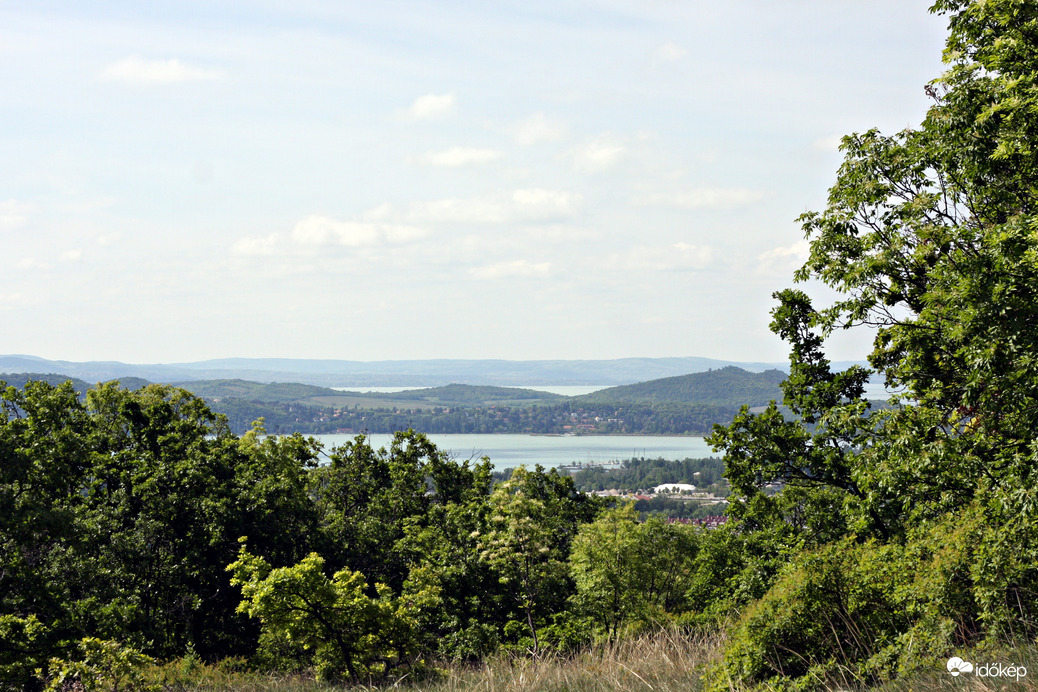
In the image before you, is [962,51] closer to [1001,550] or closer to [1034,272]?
[1034,272]

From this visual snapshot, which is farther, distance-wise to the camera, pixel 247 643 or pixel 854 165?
pixel 247 643

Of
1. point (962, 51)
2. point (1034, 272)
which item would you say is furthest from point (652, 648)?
point (962, 51)

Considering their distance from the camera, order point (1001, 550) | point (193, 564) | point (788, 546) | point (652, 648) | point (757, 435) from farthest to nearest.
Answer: point (193, 564) < point (788, 546) < point (757, 435) < point (652, 648) < point (1001, 550)

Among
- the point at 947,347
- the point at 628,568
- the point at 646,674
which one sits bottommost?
the point at 628,568

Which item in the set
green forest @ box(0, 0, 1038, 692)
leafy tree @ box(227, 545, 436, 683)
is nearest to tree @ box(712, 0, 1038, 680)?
green forest @ box(0, 0, 1038, 692)

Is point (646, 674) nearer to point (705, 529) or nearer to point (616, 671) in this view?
point (616, 671)

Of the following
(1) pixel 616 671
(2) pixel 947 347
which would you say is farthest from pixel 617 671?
(2) pixel 947 347

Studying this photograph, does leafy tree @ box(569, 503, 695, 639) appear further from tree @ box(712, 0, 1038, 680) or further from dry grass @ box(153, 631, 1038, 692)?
dry grass @ box(153, 631, 1038, 692)

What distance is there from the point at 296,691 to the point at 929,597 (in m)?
7.61

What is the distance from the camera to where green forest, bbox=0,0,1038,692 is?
26.1 ft

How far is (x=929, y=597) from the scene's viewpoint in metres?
7.87

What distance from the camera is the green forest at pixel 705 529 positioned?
26.1 ft

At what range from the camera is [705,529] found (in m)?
30.6

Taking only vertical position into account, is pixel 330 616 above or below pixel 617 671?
below
